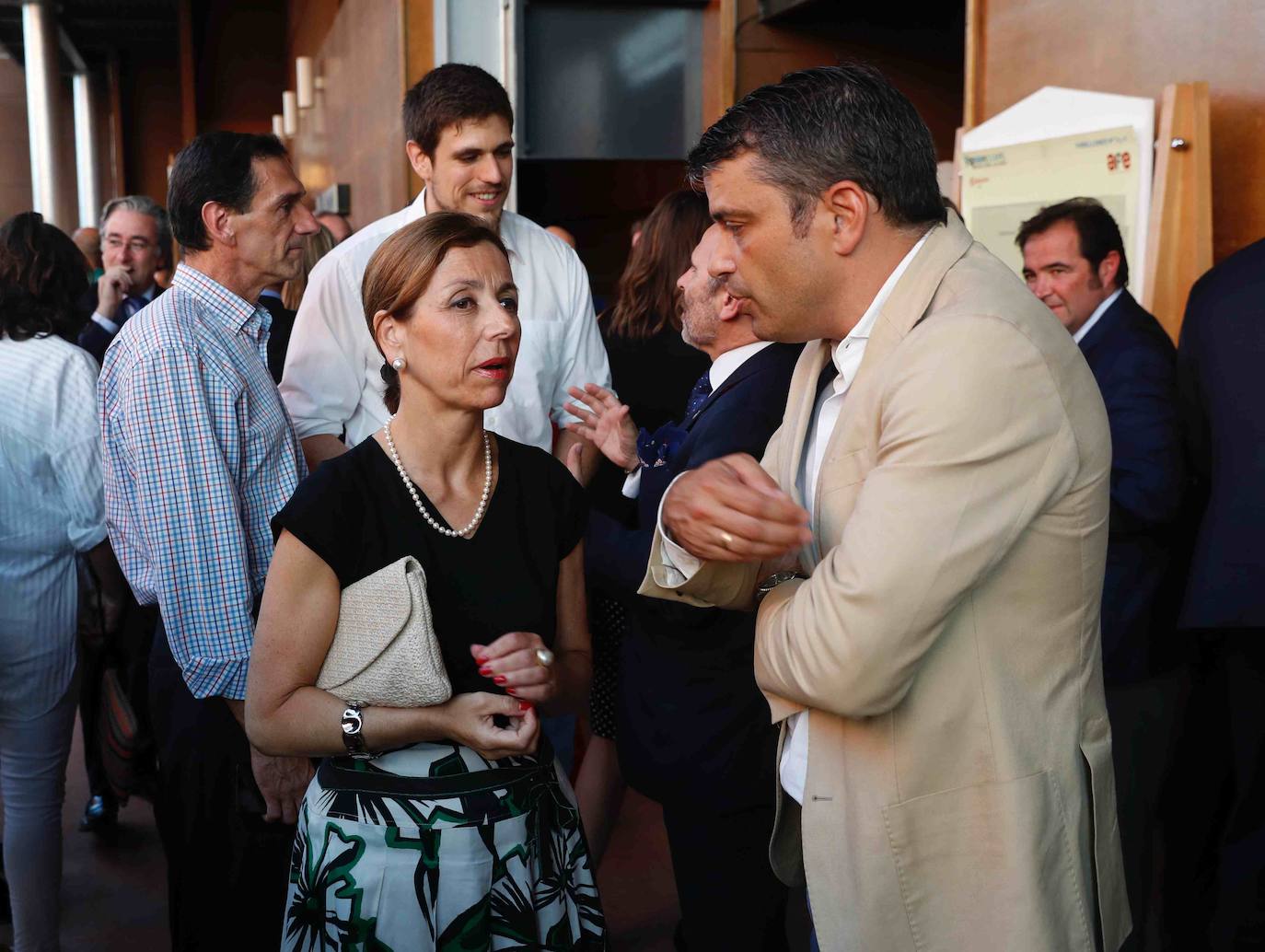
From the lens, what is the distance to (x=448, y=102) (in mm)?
3014

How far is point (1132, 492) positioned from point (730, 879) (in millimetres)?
1321

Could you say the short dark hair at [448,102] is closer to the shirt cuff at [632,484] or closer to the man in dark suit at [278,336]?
the man in dark suit at [278,336]

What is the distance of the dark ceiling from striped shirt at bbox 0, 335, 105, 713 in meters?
14.3

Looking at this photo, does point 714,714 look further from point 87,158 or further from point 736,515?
point 87,158

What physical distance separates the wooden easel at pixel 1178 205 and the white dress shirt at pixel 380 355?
1441mm

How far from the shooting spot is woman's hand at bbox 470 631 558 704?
1805 mm

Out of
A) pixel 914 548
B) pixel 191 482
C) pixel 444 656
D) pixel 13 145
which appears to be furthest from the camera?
pixel 13 145

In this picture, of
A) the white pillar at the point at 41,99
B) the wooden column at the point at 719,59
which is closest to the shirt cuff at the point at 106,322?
the wooden column at the point at 719,59

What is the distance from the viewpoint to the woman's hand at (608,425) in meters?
2.59

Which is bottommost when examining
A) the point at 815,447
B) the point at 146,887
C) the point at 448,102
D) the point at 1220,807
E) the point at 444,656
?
the point at 146,887

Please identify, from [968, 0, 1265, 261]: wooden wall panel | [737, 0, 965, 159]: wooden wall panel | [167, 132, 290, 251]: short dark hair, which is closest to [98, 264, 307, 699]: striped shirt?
[167, 132, 290, 251]: short dark hair

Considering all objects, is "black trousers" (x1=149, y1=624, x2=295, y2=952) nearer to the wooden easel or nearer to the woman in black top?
the woman in black top

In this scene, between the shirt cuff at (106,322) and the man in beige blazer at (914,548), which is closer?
the man in beige blazer at (914,548)

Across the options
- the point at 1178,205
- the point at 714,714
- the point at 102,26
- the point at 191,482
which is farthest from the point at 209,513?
the point at 102,26
